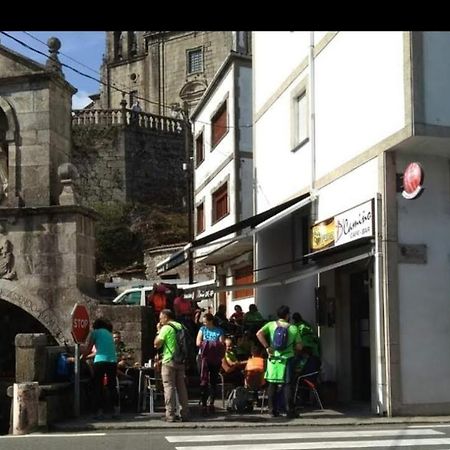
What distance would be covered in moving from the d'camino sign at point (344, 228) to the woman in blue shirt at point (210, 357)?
263cm

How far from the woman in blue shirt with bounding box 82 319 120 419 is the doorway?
4.69m

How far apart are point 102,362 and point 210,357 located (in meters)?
1.76

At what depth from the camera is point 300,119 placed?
17625mm

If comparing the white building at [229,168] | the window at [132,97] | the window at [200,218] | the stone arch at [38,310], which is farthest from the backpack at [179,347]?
the window at [132,97]

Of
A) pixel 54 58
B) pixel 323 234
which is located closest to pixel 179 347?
pixel 323 234

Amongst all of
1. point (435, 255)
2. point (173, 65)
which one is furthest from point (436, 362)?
point (173, 65)

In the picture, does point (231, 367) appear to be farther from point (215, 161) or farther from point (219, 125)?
point (219, 125)

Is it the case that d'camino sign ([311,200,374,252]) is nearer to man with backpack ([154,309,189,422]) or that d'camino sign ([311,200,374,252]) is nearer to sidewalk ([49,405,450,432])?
sidewalk ([49,405,450,432])

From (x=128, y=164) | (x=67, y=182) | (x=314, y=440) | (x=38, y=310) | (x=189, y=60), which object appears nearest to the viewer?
(x=314, y=440)

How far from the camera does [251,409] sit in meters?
13.5

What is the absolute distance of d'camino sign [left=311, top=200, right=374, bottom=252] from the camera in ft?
43.8

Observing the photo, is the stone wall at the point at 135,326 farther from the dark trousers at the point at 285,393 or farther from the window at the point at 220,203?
the window at the point at 220,203

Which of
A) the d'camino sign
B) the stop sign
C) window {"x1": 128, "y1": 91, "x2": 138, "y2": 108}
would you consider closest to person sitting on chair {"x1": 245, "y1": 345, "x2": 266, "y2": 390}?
the d'camino sign

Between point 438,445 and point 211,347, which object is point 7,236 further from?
point 438,445
